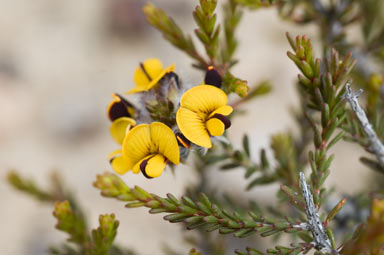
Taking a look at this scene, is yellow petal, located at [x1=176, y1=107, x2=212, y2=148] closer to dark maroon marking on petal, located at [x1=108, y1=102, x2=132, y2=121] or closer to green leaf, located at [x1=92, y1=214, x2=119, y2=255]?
dark maroon marking on petal, located at [x1=108, y1=102, x2=132, y2=121]

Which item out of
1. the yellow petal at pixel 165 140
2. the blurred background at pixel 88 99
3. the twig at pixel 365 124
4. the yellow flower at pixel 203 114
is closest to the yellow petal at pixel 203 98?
the yellow flower at pixel 203 114

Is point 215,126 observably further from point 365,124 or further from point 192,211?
point 365,124

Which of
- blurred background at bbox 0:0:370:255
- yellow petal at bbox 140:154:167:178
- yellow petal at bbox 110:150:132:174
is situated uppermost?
blurred background at bbox 0:0:370:255

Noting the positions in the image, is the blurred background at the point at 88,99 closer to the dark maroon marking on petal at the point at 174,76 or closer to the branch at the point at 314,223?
the dark maroon marking on petal at the point at 174,76

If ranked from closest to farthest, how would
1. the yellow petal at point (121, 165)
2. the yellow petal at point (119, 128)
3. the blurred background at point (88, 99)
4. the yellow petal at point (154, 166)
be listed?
the yellow petal at point (154, 166)
the yellow petal at point (121, 165)
the yellow petal at point (119, 128)
the blurred background at point (88, 99)

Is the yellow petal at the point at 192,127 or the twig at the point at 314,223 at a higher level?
the yellow petal at the point at 192,127

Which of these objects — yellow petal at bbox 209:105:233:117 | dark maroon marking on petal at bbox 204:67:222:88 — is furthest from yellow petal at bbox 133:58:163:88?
yellow petal at bbox 209:105:233:117

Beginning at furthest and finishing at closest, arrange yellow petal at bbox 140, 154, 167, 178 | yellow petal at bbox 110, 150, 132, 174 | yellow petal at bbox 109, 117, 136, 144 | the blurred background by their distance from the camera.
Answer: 1. the blurred background
2. yellow petal at bbox 109, 117, 136, 144
3. yellow petal at bbox 110, 150, 132, 174
4. yellow petal at bbox 140, 154, 167, 178

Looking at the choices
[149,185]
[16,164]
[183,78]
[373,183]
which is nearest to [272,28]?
[149,185]
